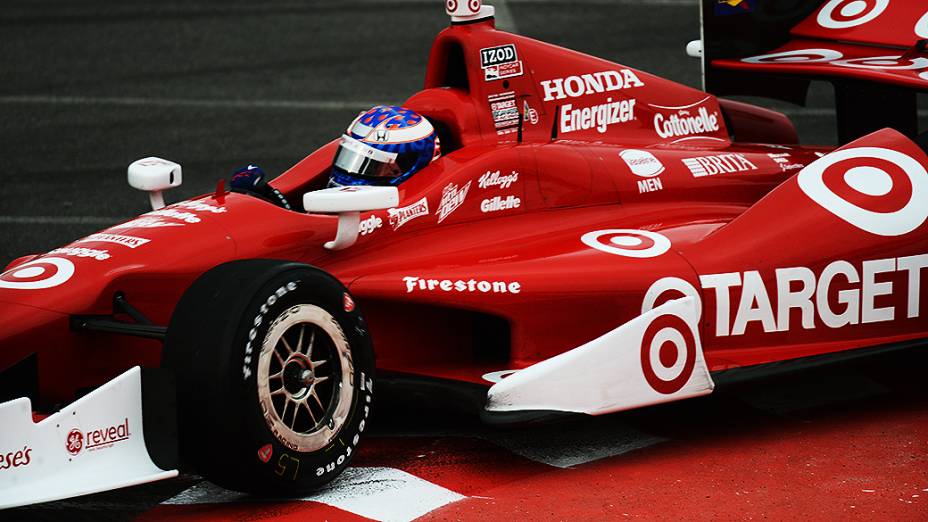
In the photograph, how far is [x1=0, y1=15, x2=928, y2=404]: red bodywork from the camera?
5531 mm

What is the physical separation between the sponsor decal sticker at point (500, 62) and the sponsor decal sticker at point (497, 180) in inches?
21.9

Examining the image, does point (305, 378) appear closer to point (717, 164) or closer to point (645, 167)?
point (645, 167)

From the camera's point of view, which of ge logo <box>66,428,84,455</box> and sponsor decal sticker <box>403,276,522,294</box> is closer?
ge logo <box>66,428,84,455</box>

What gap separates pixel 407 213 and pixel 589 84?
4.58ft

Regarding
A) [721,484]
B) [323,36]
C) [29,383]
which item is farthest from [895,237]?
[323,36]

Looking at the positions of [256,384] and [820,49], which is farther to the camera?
[820,49]

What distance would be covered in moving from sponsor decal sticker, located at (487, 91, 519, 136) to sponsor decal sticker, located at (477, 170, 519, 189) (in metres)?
0.38

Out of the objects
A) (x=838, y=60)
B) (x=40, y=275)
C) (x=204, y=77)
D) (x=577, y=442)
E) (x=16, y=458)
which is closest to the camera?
(x=16, y=458)

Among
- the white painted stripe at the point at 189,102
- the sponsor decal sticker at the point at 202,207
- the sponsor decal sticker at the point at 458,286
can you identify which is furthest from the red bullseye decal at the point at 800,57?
the white painted stripe at the point at 189,102

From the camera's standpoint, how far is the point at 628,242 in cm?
609

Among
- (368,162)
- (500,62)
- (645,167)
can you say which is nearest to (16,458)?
(368,162)

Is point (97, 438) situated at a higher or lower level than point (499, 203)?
lower

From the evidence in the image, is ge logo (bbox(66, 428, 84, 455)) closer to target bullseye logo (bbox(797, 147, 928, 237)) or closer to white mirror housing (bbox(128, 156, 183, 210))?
white mirror housing (bbox(128, 156, 183, 210))

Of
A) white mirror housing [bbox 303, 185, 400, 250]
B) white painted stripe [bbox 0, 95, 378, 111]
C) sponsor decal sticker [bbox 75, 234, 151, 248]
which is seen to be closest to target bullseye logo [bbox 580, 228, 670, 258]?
white mirror housing [bbox 303, 185, 400, 250]
